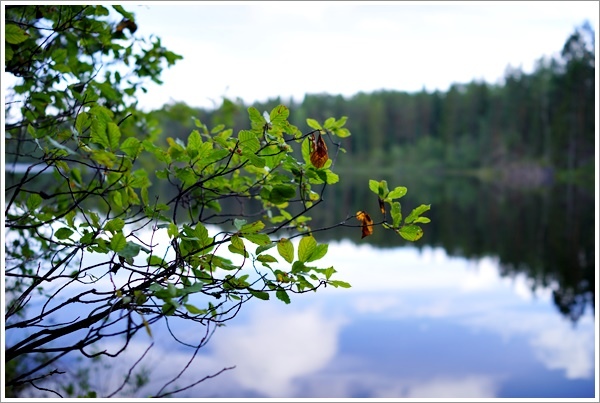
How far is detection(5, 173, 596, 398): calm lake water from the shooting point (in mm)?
6293

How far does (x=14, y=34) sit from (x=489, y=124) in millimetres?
54656

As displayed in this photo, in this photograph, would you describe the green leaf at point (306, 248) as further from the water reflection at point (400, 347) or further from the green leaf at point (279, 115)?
the water reflection at point (400, 347)

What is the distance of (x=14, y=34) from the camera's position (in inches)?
63.9

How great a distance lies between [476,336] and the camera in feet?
25.9

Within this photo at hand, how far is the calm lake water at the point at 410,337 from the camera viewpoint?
6293mm

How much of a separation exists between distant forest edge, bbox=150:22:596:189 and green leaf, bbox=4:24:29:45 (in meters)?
29.5

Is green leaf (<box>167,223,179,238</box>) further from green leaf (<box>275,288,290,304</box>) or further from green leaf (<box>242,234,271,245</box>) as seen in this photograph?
green leaf (<box>275,288,290,304</box>)

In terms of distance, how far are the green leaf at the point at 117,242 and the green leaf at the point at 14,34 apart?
28.4 inches

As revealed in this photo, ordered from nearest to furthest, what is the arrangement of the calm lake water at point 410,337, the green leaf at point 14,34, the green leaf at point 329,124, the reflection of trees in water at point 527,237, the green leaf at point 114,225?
the green leaf at point 114,225 < the green leaf at point 14,34 < the green leaf at point 329,124 < the calm lake water at point 410,337 < the reflection of trees in water at point 527,237

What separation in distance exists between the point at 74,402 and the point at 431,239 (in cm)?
1486

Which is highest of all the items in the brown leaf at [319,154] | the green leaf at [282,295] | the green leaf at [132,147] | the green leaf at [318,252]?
the green leaf at [132,147]

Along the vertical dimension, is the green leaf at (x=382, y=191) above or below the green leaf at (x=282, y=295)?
above

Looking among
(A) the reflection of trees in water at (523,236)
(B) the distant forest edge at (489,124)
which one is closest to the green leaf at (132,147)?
(A) the reflection of trees in water at (523,236)

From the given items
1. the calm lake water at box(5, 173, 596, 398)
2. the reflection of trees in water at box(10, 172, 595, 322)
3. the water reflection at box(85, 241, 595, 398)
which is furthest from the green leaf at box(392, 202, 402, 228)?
the reflection of trees in water at box(10, 172, 595, 322)
